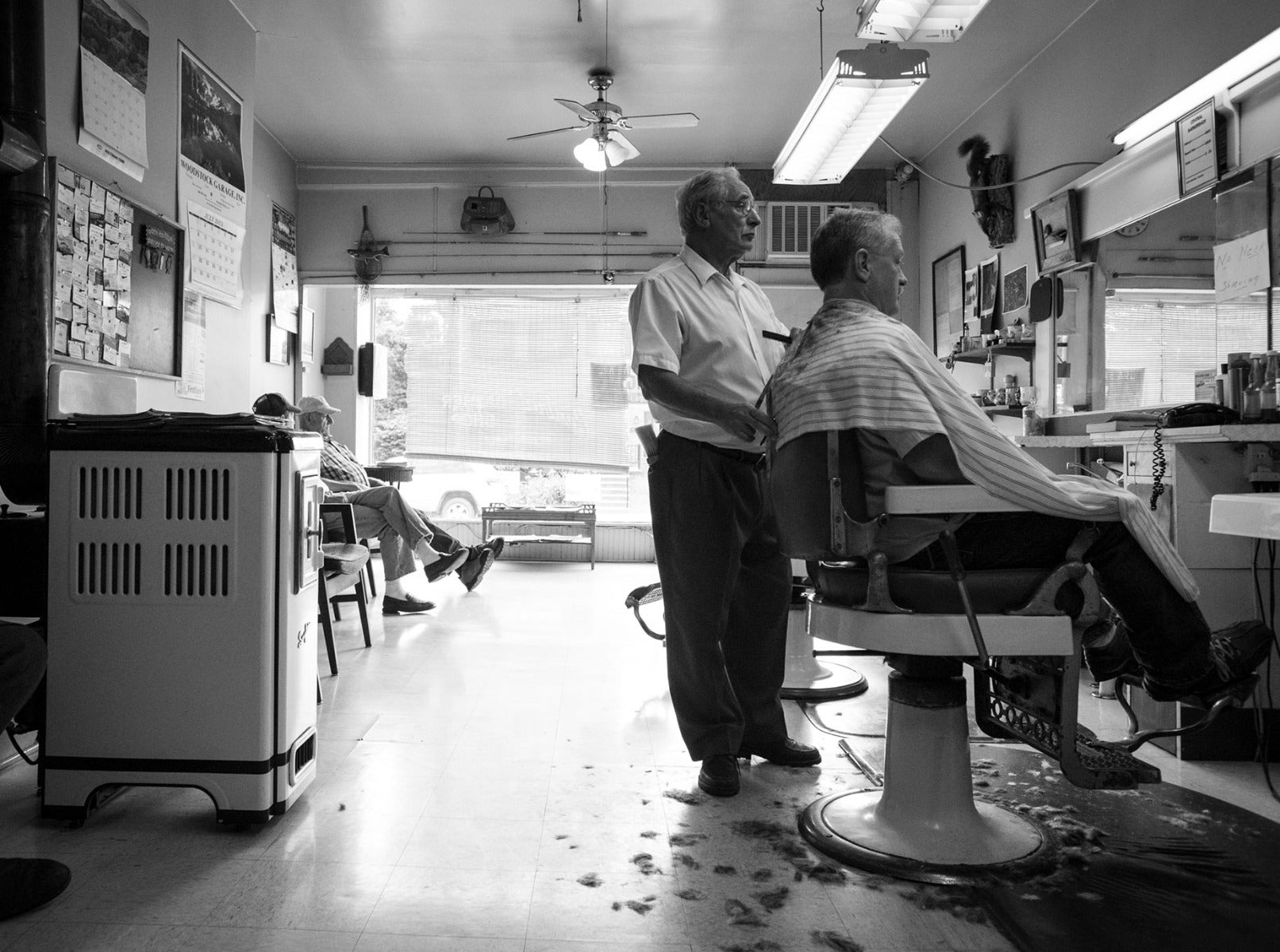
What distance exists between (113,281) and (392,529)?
178 centimetres

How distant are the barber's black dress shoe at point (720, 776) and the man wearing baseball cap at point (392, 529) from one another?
264cm

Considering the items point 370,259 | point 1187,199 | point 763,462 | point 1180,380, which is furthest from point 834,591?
point 370,259

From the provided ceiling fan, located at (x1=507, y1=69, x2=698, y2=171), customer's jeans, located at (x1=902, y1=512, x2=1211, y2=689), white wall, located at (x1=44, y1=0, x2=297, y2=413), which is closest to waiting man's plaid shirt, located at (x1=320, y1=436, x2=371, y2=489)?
white wall, located at (x1=44, y1=0, x2=297, y2=413)

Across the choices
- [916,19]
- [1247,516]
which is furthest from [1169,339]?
[1247,516]

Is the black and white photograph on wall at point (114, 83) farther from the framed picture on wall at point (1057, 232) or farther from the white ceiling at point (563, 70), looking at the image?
the framed picture on wall at point (1057, 232)

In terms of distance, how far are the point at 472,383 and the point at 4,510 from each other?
5499mm

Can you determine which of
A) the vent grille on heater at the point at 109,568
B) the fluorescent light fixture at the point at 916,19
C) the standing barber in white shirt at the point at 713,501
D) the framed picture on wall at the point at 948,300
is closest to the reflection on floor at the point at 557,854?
the standing barber in white shirt at the point at 713,501

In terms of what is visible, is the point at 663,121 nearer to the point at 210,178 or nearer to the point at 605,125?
the point at 605,125

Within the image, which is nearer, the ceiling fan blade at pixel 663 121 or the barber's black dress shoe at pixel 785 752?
the barber's black dress shoe at pixel 785 752

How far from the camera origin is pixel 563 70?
16.9ft

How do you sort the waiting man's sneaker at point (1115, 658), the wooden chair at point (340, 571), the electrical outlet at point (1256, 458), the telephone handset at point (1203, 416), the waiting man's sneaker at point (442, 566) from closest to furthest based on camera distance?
the waiting man's sneaker at point (1115, 658)
the electrical outlet at point (1256, 458)
the telephone handset at point (1203, 416)
the wooden chair at point (340, 571)
the waiting man's sneaker at point (442, 566)

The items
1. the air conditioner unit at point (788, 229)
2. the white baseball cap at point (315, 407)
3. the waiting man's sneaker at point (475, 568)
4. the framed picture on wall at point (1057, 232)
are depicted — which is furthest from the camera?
the air conditioner unit at point (788, 229)

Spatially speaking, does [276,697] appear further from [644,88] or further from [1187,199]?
[644,88]

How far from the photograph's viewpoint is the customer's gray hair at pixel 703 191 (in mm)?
2195
